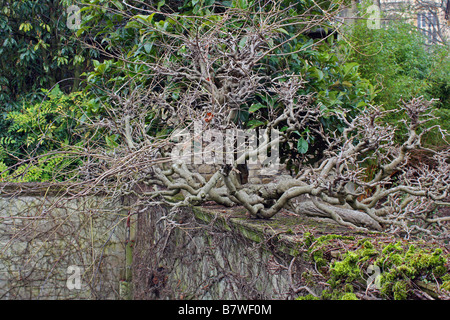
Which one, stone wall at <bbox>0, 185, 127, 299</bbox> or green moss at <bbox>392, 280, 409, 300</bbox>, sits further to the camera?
stone wall at <bbox>0, 185, 127, 299</bbox>

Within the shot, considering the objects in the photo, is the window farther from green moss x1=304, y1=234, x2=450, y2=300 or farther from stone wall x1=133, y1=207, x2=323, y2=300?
green moss x1=304, y1=234, x2=450, y2=300

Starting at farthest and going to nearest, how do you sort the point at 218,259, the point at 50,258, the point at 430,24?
the point at 430,24 → the point at 50,258 → the point at 218,259

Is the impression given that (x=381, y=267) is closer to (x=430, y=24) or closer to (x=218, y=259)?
(x=218, y=259)

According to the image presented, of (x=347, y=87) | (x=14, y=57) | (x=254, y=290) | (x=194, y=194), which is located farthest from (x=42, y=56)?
(x=254, y=290)

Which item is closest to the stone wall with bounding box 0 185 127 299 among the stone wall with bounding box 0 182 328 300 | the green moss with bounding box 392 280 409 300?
the stone wall with bounding box 0 182 328 300

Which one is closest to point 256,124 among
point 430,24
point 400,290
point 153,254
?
point 153,254

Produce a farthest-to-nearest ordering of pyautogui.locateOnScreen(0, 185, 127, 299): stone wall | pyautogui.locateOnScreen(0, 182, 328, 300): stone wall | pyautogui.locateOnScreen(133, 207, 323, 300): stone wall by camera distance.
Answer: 1. pyautogui.locateOnScreen(0, 185, 127, 299): stone wall
2. pyautogui.locateOnScreen(0, 182, 328, 300): stone wall
3. pyautogui.locateOnScreen(133, 207, 323, 300): stone wall

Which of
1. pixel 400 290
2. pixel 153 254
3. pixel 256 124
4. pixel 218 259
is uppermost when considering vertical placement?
pixel 256 124

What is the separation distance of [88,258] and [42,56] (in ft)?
11.1

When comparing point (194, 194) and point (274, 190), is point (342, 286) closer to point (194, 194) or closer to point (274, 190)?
point (274, 190)

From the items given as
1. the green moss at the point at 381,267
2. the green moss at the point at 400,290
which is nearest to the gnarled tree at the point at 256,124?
the green moss at the point at 381,267

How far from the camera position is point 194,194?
2.78m

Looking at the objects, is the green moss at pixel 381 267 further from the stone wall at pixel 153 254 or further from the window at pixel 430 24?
the window at pixel 430 24
